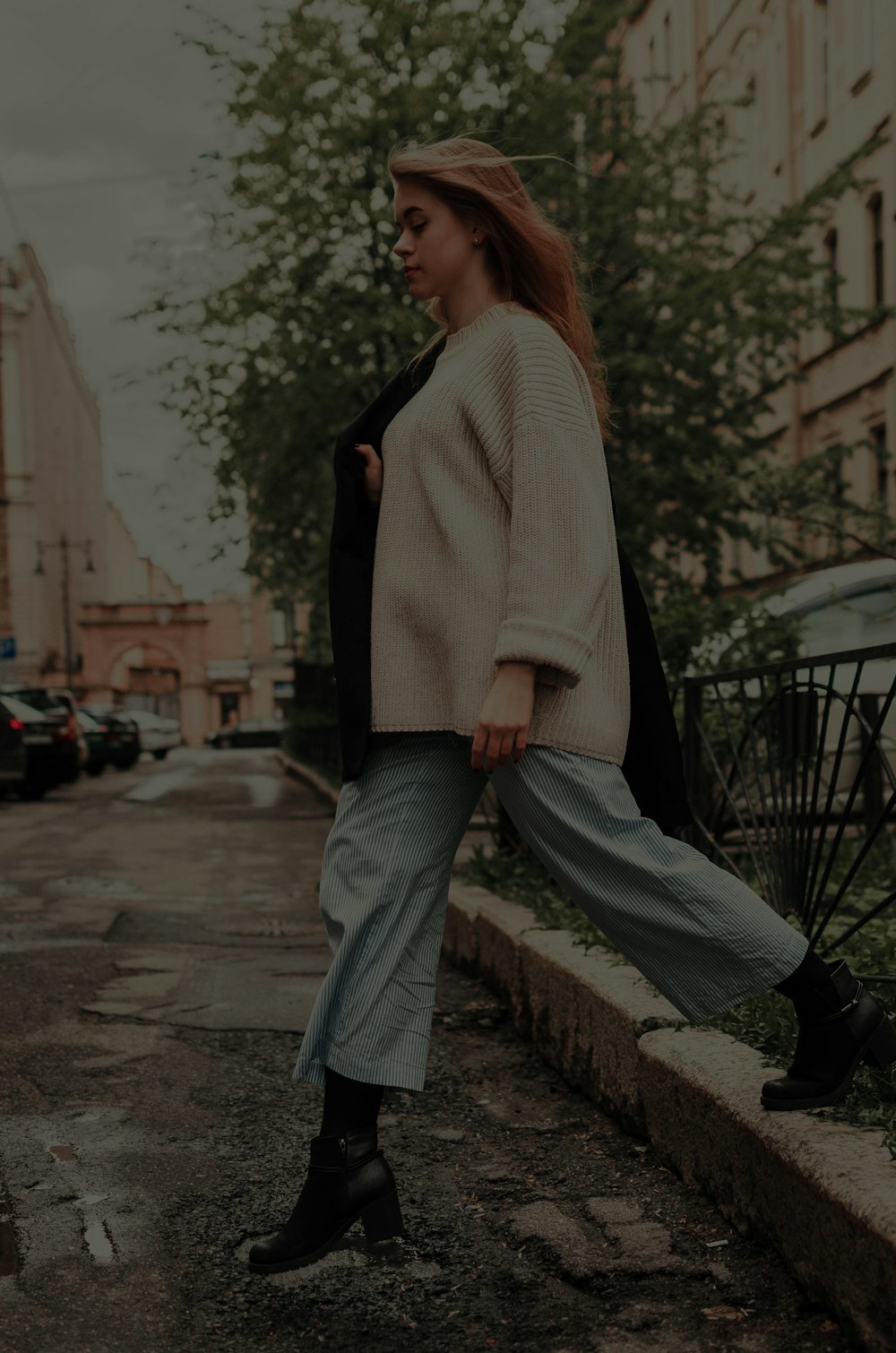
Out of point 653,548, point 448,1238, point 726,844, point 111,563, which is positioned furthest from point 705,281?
point 111,563

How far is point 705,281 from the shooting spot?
48.8ft

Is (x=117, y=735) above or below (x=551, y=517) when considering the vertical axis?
below

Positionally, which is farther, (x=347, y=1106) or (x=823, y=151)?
Result: (x=823, y=151)

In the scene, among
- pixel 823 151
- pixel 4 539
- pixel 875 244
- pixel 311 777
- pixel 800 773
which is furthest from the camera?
pixel 4 539

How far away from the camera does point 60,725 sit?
22.9 meters

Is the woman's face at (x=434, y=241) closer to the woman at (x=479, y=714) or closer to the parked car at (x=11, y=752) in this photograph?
the woman at (x=479, y=714)

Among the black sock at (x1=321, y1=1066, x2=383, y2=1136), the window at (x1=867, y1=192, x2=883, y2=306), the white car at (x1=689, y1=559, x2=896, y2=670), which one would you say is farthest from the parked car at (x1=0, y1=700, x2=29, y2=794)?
the black sock at (x1=321, y1=1066, x2=383, y2=1136)

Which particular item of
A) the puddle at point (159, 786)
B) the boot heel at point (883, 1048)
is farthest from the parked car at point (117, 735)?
the boot heel at point (883, 1048)

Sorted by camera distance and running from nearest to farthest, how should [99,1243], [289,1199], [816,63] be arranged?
[99,1243] < [289,1199] < [816,63]

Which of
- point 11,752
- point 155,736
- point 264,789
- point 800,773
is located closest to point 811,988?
point 800,773

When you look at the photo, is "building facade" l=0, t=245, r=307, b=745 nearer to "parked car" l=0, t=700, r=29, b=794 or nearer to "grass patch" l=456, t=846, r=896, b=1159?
"parked car" l=0, t=700, r=29, b=794

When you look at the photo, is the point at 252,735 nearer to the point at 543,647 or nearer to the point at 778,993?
the point at 778,993

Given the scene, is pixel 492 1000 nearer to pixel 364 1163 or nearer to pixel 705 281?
pixel 364 1163

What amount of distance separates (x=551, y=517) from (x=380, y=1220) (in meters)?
1.23
